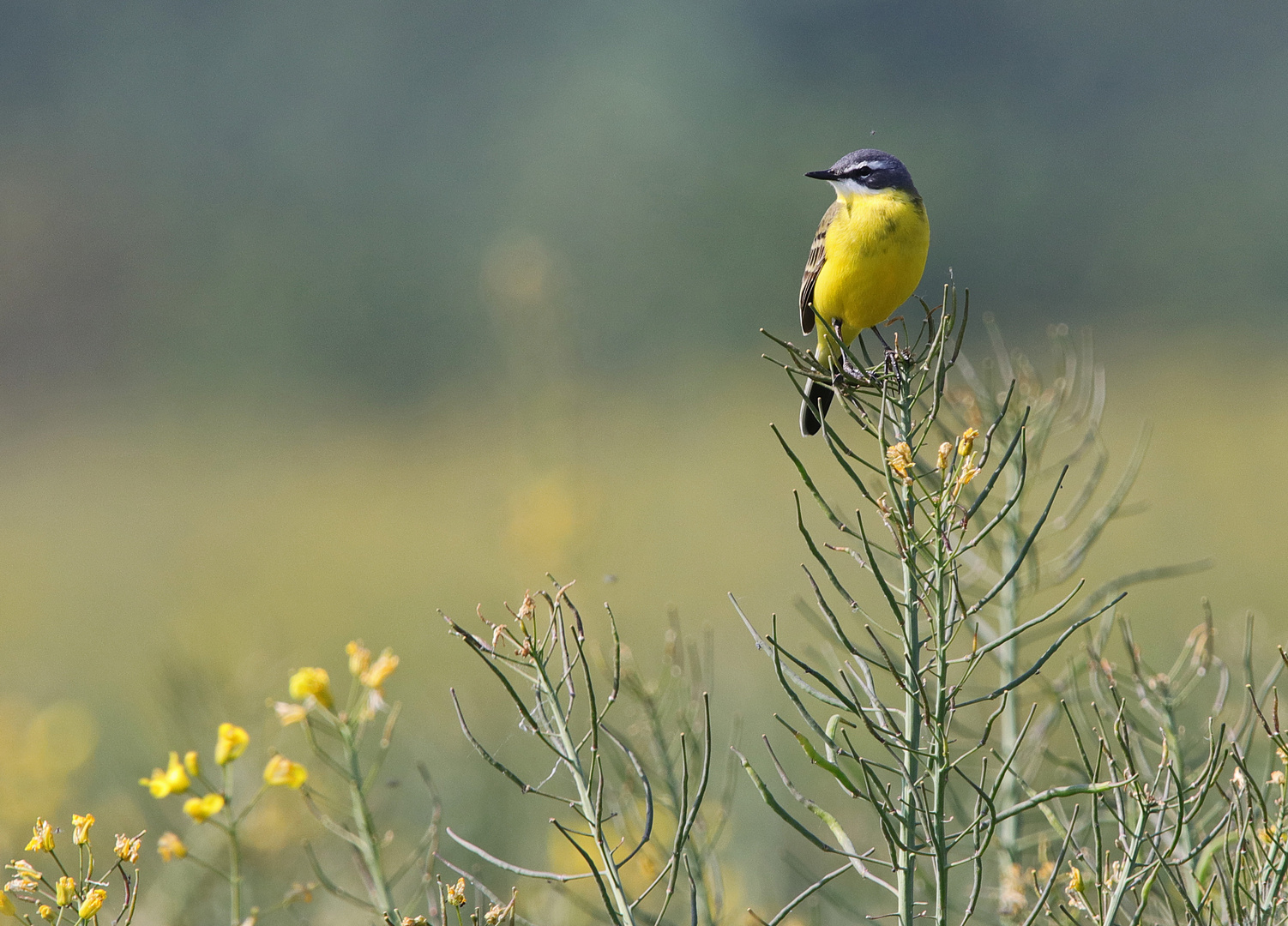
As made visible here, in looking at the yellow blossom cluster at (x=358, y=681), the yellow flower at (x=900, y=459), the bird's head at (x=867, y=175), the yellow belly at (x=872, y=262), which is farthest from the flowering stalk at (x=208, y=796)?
the bird's head at (x=867, y=175)

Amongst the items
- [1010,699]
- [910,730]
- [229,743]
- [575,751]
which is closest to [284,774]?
[229,743]

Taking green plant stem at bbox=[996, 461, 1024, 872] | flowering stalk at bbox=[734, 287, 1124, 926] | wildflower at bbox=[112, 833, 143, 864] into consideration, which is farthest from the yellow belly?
wildflower at bbox=[112, 833, 143, 864]

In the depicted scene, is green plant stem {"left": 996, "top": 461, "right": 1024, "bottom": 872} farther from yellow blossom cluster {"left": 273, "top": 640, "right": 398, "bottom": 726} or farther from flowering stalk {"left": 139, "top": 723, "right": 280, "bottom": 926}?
flowering stalk {"left": 139, "top": 723, "right": 280, "bottom": 926}

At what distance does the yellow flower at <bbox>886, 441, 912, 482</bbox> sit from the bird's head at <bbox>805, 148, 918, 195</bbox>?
2217mm

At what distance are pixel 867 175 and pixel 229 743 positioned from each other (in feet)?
9.17

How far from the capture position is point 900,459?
212cm

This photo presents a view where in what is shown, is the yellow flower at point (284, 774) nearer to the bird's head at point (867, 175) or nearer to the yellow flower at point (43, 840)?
the yellow flower at point (43, 840)

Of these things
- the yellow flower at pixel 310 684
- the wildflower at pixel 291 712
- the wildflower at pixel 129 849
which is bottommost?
the wildflower at pixel 129 849

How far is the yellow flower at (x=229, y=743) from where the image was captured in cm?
237

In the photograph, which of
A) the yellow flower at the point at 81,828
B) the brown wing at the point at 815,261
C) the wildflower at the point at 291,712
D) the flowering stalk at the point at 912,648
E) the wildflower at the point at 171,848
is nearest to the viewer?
the flowering stalk at the point at 912,648

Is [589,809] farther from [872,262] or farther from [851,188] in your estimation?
[851,188]

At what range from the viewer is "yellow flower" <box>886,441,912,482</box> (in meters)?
2.09

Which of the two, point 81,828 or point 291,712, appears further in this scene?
point 291,712

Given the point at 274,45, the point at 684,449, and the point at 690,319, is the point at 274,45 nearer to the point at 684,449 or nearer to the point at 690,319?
the point at 690,319
